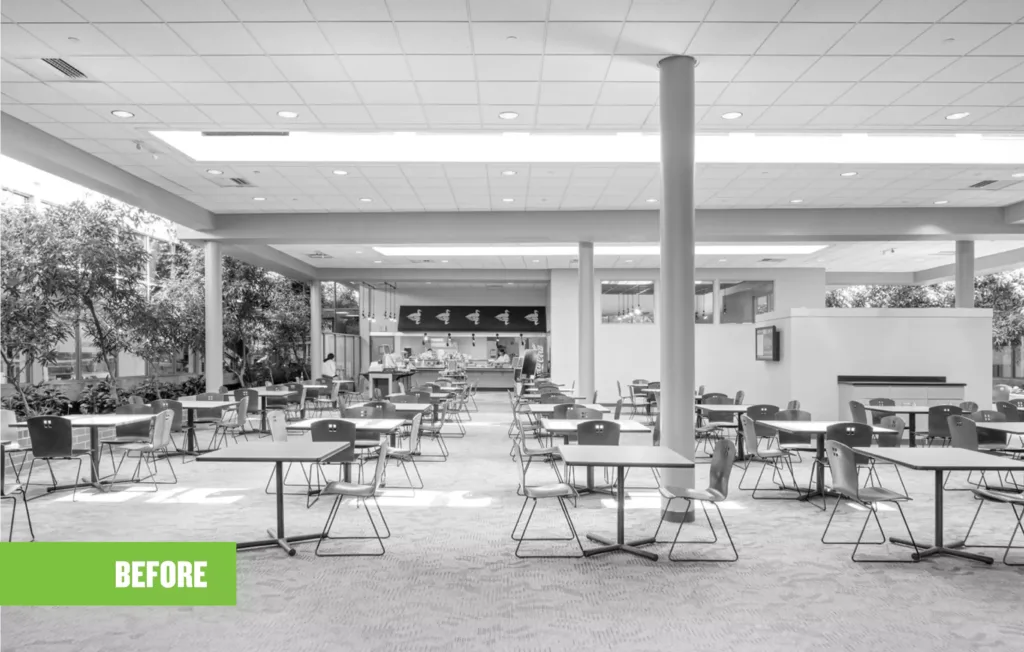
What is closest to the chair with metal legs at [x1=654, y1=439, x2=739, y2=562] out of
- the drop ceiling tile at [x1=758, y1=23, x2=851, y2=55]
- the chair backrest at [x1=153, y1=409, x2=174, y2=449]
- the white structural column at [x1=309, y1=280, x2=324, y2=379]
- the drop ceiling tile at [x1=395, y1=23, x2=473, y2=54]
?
the drop ceiling tile at [x1=758, y1=23, x2=851, y2=55]

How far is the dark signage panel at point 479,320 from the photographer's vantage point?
79.4 ft

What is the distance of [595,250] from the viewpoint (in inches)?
626

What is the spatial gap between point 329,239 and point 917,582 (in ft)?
34.4

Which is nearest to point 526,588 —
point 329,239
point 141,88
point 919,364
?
point 141,88

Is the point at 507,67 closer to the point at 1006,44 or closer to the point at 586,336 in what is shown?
the point at 1006,44

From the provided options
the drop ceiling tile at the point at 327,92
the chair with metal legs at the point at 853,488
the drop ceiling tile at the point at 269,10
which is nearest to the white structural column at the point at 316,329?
the drop ceiling tile at the point at 327,92

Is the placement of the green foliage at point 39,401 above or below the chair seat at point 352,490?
above

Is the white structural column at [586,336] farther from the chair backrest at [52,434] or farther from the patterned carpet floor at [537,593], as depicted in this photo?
the chair backrest at [52,434]

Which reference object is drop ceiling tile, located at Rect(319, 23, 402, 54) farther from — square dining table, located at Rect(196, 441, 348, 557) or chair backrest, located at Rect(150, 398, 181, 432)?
chair backrest, located at Rect(150, 398, 181, 432)

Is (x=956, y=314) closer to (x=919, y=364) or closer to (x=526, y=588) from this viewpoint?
(x=919, y=364)

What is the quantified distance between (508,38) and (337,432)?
3551 millimetres

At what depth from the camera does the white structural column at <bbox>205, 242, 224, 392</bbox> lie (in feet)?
42.2

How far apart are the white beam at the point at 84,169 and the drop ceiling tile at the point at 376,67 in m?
3.74

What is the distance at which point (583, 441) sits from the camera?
6.58 m
